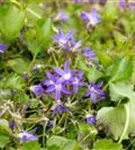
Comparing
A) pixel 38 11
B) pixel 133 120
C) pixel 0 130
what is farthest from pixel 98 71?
pixel 38 11

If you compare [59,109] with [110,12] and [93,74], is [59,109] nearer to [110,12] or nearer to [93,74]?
[93,74]

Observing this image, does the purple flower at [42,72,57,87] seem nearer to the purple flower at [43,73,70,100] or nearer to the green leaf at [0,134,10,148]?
the purple flower at [43,73,70,100]

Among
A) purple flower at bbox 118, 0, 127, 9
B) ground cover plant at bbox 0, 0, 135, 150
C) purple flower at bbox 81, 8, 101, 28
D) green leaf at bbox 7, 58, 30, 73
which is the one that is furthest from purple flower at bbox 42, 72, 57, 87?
purple flower at bbox 118, 0, 127, 9

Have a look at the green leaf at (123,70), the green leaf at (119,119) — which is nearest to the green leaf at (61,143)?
the green leaf at (119,119)

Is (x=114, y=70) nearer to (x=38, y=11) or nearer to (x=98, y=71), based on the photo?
(x=98, y=71)

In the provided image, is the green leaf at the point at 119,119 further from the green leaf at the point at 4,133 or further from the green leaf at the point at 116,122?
the green leaf at the point at 4,133

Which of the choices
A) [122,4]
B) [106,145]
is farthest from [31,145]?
[122,4]

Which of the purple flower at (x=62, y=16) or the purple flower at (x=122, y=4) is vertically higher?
the purple flower at (x=122, y=4)
